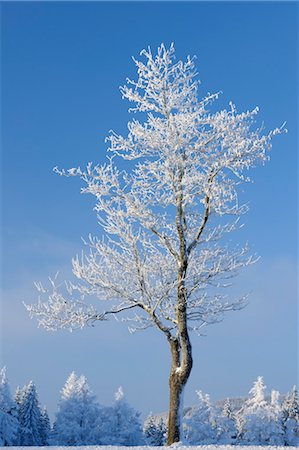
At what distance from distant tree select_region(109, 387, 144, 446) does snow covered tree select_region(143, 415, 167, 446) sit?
41.7 feet

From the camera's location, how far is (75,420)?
54969mm

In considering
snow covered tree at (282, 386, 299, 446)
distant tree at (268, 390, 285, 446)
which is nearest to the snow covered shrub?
distant tree at (268, 390, 285, 446)

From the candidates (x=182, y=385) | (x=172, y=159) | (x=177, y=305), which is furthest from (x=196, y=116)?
(x=182, y=385)

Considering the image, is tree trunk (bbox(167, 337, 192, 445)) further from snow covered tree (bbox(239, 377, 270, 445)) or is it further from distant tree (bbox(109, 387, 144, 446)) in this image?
snow covered tree (bbox(239, 377, 270, 445))

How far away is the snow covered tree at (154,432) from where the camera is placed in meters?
70.2

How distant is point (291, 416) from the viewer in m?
81.0

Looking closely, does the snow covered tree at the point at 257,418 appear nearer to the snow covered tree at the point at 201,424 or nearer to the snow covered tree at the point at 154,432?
the snow covered tree at the point at 201,424

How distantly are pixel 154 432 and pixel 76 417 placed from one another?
72.1 ft

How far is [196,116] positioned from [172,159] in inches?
67.3

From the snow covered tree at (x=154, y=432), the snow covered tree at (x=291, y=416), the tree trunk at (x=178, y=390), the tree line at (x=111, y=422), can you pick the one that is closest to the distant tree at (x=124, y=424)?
the tree line at (x=111, y=422)

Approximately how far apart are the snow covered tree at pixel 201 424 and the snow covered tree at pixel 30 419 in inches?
598

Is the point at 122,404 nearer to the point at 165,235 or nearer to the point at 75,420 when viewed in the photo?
the point at 75,420

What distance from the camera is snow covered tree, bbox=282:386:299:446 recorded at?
207ft

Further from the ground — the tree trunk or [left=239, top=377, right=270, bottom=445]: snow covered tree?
[left=239, top=377, right=270, bottom=445]: snow covered tree
